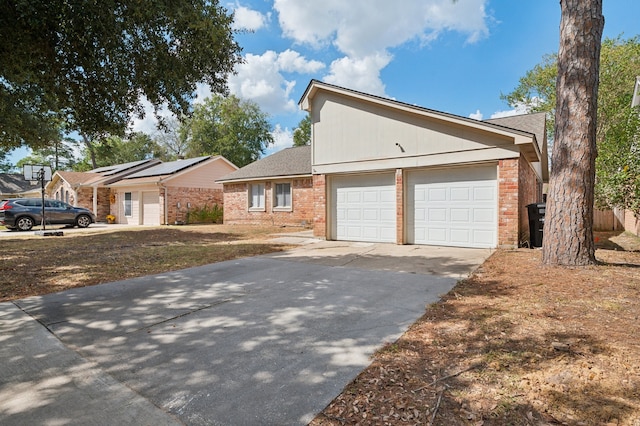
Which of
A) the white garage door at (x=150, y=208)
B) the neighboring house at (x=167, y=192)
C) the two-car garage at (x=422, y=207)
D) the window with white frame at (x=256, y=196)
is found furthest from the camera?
the white garage door at (x=150, y=208)

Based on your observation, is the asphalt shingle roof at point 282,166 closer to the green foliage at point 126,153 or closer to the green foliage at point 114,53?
the green foliage at point 114,53

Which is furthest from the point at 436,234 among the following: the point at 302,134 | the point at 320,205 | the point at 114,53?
the point at 302,134

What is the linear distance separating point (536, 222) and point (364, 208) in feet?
15.9

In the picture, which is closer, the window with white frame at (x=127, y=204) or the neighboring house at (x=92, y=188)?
the window with white frame at (x=127, y=204)

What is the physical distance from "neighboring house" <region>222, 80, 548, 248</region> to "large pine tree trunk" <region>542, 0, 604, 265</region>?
1975mm

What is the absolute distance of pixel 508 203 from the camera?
853cm

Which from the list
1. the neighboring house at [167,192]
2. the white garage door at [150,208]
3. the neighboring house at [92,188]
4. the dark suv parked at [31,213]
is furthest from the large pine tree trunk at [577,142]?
the neighboring house at [92,188]

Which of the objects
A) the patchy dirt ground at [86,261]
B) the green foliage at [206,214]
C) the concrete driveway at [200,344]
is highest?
the green foliage at [206,214]

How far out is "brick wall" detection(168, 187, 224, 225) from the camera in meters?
20.7

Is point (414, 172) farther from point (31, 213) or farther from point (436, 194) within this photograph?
point (31, 213)

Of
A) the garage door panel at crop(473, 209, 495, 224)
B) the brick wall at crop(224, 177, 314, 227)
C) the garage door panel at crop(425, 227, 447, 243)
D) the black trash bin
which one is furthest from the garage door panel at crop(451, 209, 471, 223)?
the brick wall at crop(224, 177, 314, 227)

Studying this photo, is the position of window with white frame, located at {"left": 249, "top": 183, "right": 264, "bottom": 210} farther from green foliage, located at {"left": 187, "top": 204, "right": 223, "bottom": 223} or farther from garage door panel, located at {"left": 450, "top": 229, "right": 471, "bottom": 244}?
garage door panel, located at {"left": 450, "top": 229, "right": 471, "bottom": 244}

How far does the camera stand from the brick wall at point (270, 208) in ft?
55.3

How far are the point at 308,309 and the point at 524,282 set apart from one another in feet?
11.6
